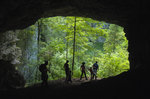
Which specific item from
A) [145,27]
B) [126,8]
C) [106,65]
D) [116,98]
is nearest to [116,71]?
[106,65]

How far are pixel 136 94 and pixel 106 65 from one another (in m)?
8.19

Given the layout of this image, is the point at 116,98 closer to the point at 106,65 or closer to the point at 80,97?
the point at 80,97

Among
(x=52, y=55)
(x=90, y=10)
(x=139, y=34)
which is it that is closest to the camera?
(x=139, y=34)

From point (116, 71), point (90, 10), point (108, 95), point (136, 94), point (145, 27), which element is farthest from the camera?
point (116, 71)

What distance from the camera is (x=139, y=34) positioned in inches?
257

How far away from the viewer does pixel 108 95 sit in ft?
13.8

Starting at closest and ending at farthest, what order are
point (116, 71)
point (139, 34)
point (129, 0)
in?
point (129, 0) → point (139, 34) → point (116, 71)

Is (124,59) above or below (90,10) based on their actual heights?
below

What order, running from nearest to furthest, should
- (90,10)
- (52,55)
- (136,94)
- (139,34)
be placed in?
(136,94) < (139,34) < (90,10) < (52,55)

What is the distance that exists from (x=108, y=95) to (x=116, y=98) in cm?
39

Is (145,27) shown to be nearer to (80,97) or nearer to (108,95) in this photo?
(108,95)

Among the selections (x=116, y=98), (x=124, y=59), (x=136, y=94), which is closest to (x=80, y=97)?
(x=116, y=98)

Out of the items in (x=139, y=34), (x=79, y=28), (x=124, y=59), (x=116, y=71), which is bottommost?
(x=116, y=71)

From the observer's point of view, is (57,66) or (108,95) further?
(57,66)
